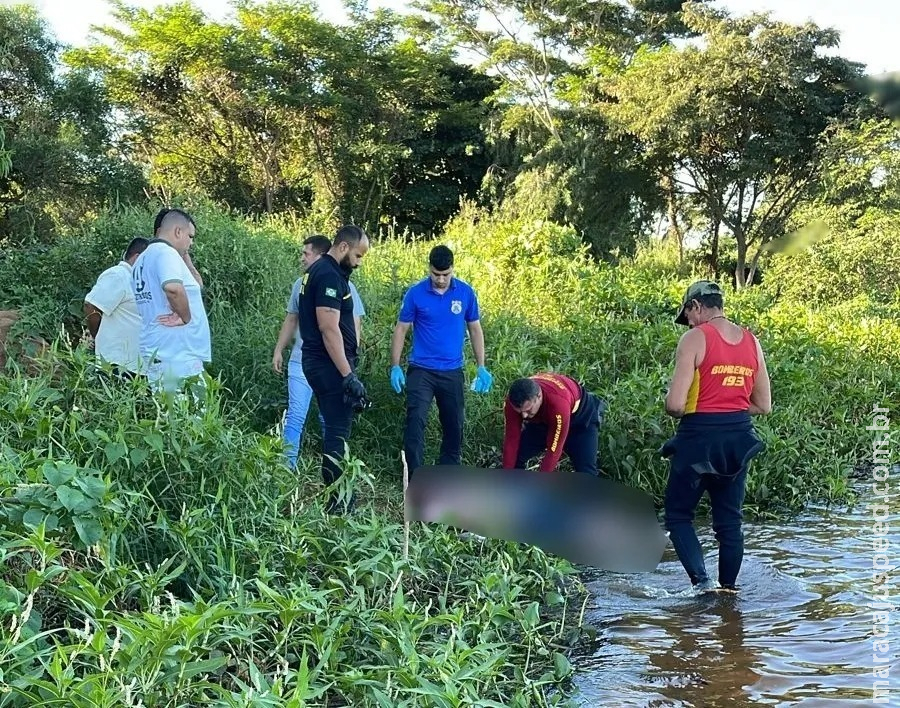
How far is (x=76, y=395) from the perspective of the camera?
13.8 ft

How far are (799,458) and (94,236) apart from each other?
21.0 feet

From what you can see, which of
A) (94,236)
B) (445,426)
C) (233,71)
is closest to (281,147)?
(233,71)

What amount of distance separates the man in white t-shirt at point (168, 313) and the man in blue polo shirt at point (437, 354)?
145cm

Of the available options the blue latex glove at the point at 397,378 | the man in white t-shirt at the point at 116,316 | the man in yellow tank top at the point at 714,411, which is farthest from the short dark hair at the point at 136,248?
the man in yellow tank top at the point at 714,411

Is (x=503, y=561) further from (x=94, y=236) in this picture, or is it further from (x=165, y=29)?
(x=165, y=29)

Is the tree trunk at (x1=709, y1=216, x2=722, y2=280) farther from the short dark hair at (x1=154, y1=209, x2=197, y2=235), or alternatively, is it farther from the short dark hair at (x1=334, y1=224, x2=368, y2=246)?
the short dark hair at (x1=154, y1=209, x2=197, y2=235)

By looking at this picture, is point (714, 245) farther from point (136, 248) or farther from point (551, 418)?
point (136, 248)

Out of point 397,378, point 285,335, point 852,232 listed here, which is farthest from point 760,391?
point 852,232

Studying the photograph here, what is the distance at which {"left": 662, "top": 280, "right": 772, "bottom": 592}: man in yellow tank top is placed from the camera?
440cm

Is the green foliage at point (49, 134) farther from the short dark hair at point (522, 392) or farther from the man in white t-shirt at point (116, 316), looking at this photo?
the short dark hair at point (522, 392)

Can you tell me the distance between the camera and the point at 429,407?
593cm

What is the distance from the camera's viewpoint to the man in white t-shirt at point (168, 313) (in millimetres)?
4785

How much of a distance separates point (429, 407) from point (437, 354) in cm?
35

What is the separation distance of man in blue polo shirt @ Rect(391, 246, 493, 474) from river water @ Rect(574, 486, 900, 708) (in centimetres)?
144
